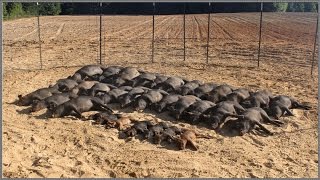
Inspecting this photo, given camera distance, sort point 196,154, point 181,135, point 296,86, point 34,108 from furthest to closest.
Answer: point 296,86
point 34,108
point 181,135
point 196,154

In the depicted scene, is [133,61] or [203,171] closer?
[203,171]

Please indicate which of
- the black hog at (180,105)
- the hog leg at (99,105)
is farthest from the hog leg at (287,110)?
the hog leg at (99,105)

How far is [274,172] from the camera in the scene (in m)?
7.41

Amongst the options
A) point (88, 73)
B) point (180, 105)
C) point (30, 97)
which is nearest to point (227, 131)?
point (180, 105)

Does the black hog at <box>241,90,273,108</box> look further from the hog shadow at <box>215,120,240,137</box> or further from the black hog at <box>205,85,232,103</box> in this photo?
the hog shadow at <box>215,120,240,137</box>

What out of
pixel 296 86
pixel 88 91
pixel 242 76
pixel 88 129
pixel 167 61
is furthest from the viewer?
pixel 167 61

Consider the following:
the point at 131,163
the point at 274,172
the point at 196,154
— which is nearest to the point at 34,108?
the point at 131,163

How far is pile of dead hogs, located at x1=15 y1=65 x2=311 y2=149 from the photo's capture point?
9320 millimetres

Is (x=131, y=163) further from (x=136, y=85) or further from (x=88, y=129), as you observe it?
(x=136, y=85)

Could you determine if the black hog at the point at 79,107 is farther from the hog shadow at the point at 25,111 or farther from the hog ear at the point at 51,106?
the hog shadow at the point at 25,111

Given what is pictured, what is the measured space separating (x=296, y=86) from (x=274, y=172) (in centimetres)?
679

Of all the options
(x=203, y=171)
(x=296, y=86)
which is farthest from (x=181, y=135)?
(x=296, y=86)

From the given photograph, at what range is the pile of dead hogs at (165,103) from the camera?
932cm

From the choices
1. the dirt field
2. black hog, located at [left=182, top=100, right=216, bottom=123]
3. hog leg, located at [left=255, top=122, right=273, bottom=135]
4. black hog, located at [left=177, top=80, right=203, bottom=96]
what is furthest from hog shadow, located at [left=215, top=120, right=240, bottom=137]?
black hog, located at [left=177, top=80, right=203, bottom=96]
